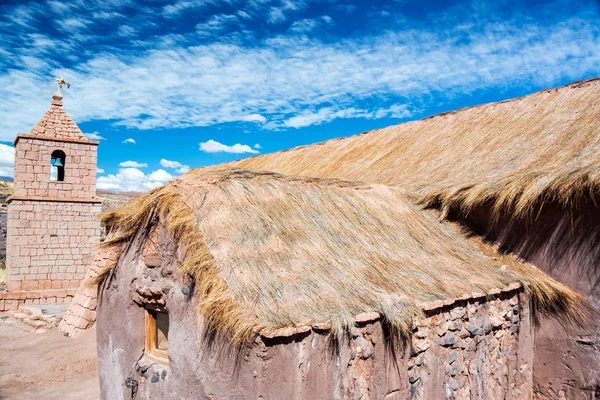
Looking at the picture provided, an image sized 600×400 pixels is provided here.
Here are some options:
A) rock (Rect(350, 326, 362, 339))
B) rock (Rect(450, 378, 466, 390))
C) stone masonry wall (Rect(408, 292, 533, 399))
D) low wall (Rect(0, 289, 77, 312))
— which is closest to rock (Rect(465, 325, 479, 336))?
Result: stone masonry wall (Rect(408, 292, 533, 399))

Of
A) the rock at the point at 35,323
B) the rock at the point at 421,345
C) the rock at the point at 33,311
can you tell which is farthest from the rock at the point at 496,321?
the rock at the point at 33,311

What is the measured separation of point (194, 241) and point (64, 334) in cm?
993

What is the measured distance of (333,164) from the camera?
12.4 meters

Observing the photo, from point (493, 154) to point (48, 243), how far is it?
1390 cm

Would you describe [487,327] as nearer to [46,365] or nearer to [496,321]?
[496,321]

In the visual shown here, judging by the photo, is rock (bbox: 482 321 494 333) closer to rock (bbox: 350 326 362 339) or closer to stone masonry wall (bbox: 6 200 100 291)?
rock (bbox: 350 326 362 339)

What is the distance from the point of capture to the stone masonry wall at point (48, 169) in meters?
15.6

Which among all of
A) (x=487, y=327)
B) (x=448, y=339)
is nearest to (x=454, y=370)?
(x=448, y=339)

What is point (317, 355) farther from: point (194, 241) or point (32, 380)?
point (32, 380)

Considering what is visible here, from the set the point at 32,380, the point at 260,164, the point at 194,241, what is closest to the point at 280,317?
the point at 194,241

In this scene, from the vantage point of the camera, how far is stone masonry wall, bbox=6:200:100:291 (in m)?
15.2

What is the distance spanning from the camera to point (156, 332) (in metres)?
5.44

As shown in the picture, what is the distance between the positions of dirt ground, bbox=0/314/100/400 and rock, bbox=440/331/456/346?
6.67m

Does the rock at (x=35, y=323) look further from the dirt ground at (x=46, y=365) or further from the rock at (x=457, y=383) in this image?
the rock at (x=457, y=383)
